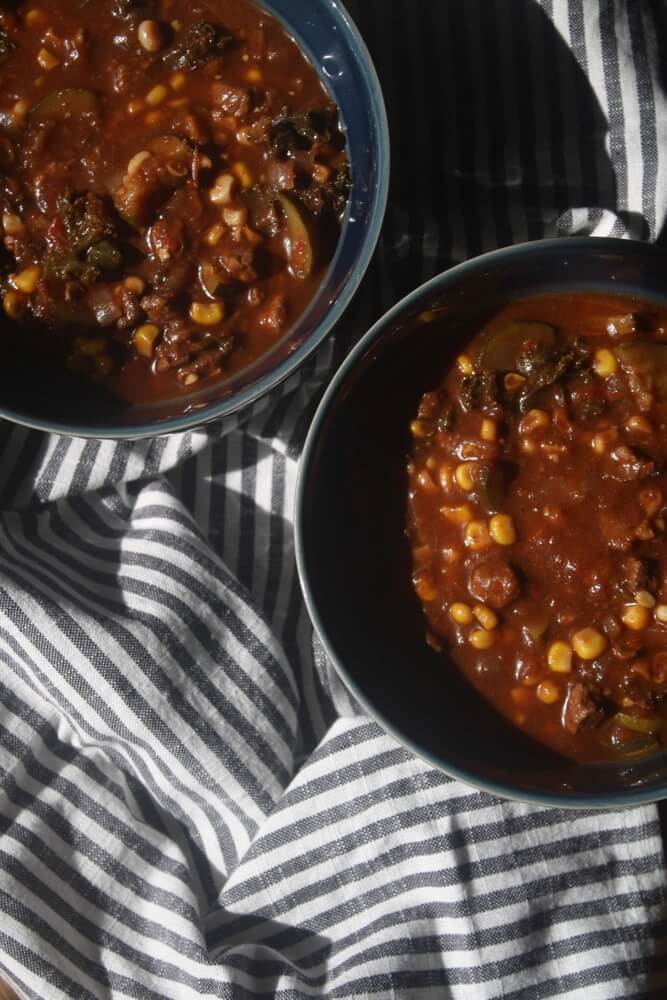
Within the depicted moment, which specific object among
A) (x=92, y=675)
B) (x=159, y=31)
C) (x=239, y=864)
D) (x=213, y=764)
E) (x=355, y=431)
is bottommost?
(x=239, y=864)

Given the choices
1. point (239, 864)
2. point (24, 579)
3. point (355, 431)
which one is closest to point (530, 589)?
point (355, 431)

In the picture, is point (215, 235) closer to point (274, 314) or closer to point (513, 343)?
point (274, 314)

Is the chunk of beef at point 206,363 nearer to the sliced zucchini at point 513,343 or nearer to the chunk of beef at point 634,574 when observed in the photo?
the sliced zucchini at point 513,343

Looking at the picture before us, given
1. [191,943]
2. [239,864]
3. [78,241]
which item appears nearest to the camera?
[78,241]

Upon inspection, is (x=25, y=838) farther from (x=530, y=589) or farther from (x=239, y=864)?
(x=530, y=589)

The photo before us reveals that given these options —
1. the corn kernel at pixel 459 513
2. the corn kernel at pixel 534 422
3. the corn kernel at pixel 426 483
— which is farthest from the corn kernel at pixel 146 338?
the corn kernel at pixel 534 422
